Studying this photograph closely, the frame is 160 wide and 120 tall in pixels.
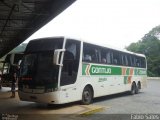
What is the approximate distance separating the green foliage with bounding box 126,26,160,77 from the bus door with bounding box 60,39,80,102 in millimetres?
54478

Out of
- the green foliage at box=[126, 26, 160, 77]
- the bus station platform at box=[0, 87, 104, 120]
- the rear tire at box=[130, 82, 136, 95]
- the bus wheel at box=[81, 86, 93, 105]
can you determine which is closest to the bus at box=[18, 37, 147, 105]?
the bus wheel at box=[81, 86, 93, 105]

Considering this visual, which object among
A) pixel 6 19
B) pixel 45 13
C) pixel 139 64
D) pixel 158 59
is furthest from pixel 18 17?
pixel 158 59

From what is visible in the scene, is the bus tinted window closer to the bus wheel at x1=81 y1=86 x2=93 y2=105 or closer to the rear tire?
the bus wheel at x1=81 y1=86 x2=93 y2=105

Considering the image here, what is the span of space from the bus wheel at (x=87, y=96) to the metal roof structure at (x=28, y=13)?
12.7ft

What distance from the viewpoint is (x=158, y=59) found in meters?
66.1

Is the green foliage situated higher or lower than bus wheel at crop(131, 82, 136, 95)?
higher

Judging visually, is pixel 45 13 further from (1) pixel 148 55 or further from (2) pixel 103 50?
(1) pixel 148 55

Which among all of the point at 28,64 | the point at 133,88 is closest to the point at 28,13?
the point at 28,64

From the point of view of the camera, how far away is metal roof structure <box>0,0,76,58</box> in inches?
574

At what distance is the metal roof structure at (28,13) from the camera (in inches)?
574

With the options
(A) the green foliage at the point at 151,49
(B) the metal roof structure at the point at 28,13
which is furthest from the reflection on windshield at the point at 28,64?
(A) the green foliage at the point at 151,49

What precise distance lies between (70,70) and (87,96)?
6.59ft

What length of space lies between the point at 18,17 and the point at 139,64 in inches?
361

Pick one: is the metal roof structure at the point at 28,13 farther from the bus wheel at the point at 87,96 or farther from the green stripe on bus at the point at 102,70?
the bus wheel at the point at 87,96
